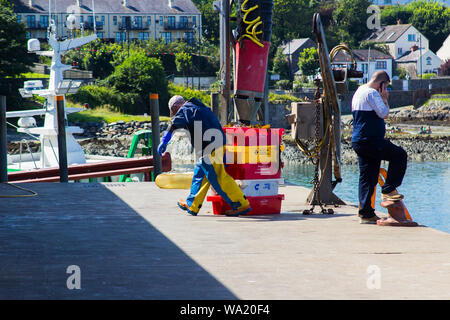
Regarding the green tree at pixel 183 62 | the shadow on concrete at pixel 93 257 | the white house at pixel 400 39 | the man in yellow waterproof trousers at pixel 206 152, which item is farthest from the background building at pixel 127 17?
the shadow on concrete at pixel 93 257

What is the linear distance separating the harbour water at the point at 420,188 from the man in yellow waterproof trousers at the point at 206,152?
20.5 metres

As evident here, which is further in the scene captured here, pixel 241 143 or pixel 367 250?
pixel 241 143

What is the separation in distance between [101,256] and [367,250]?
7.77 ft

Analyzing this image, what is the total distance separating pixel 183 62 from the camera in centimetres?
7869

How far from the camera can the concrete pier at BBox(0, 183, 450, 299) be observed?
16.7ft

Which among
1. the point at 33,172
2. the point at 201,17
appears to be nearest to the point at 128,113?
the point at 201,17

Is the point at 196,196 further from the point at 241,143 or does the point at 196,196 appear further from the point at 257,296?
the point at 257,296

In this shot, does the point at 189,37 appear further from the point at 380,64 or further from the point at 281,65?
the point at 380,64

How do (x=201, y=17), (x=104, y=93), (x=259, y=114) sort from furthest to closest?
(x=201, y=17), (x=104, y=93), (x=259, y=114)

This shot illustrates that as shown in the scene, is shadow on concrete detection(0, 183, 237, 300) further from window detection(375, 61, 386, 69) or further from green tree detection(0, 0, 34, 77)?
window detection(375, 61, 386, 69)

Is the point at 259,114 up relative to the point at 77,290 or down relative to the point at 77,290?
up

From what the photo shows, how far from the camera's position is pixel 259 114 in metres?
13.0

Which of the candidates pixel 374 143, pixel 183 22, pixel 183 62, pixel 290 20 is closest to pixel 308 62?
pixel 183 62

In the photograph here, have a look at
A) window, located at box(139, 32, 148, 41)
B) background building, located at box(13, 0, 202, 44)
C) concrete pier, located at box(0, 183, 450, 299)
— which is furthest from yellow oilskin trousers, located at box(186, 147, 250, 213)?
window, located at box(139, 32, 148, 41)
